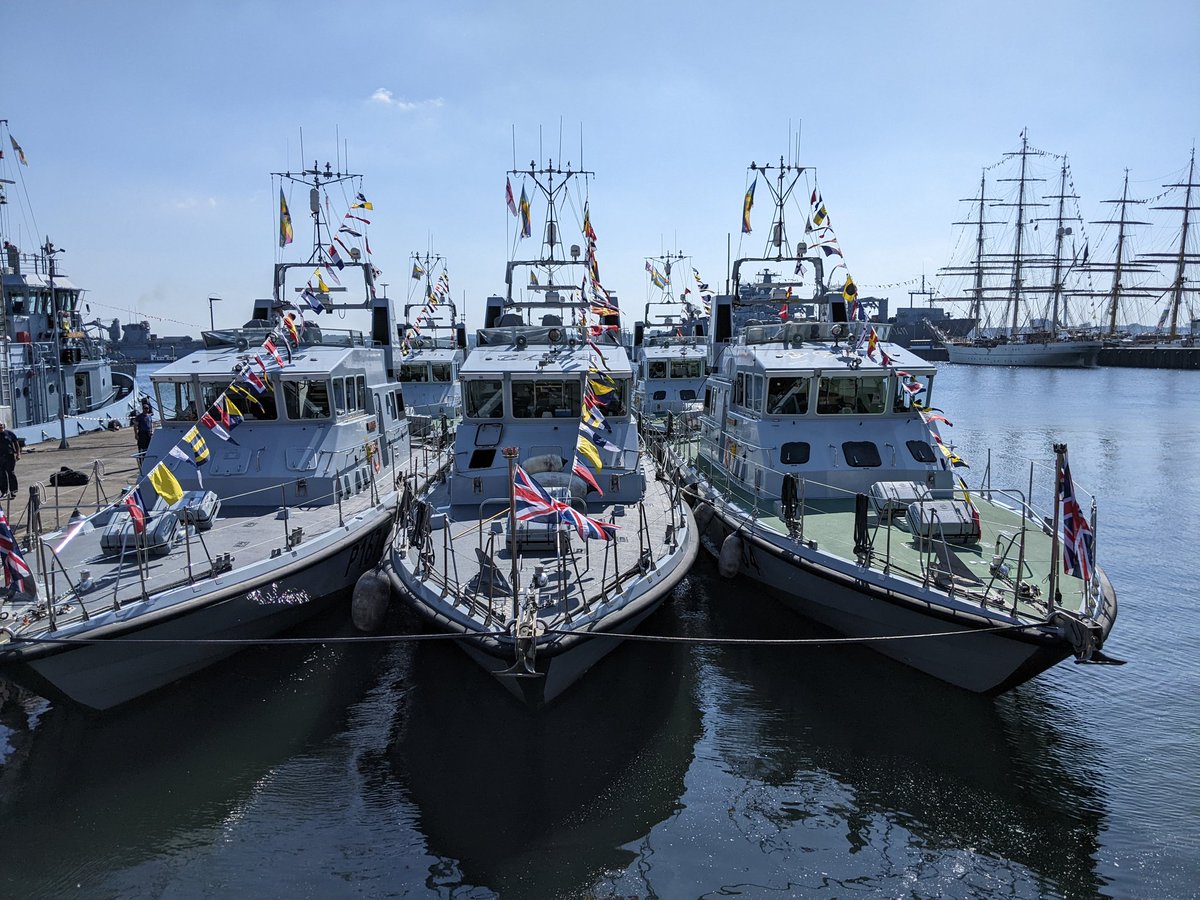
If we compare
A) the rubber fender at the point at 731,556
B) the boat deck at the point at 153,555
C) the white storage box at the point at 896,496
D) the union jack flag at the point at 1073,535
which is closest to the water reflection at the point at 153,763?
the boat deck at the point at 153,555

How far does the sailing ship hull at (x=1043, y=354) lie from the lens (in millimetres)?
82000

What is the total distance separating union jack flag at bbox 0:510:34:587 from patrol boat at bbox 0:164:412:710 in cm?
1

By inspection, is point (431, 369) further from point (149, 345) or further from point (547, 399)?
point (149, 345)

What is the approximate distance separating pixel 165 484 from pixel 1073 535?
28.5 ft

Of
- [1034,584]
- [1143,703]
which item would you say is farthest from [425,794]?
[1143,703]

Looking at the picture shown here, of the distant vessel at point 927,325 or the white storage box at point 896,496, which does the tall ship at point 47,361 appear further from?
the distant vessel at point 927,325

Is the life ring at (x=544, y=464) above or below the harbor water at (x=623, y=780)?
above

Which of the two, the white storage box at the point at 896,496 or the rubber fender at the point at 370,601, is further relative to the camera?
the white storage box at the point at 896,496

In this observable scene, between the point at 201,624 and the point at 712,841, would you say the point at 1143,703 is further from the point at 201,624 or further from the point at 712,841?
the point at 201,624

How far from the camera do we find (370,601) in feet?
32.0

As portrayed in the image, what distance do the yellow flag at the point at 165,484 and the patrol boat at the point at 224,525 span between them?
14 mm

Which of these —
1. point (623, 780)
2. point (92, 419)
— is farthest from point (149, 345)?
point (623, 780)

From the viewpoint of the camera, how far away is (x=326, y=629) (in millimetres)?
10922

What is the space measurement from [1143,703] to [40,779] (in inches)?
461
